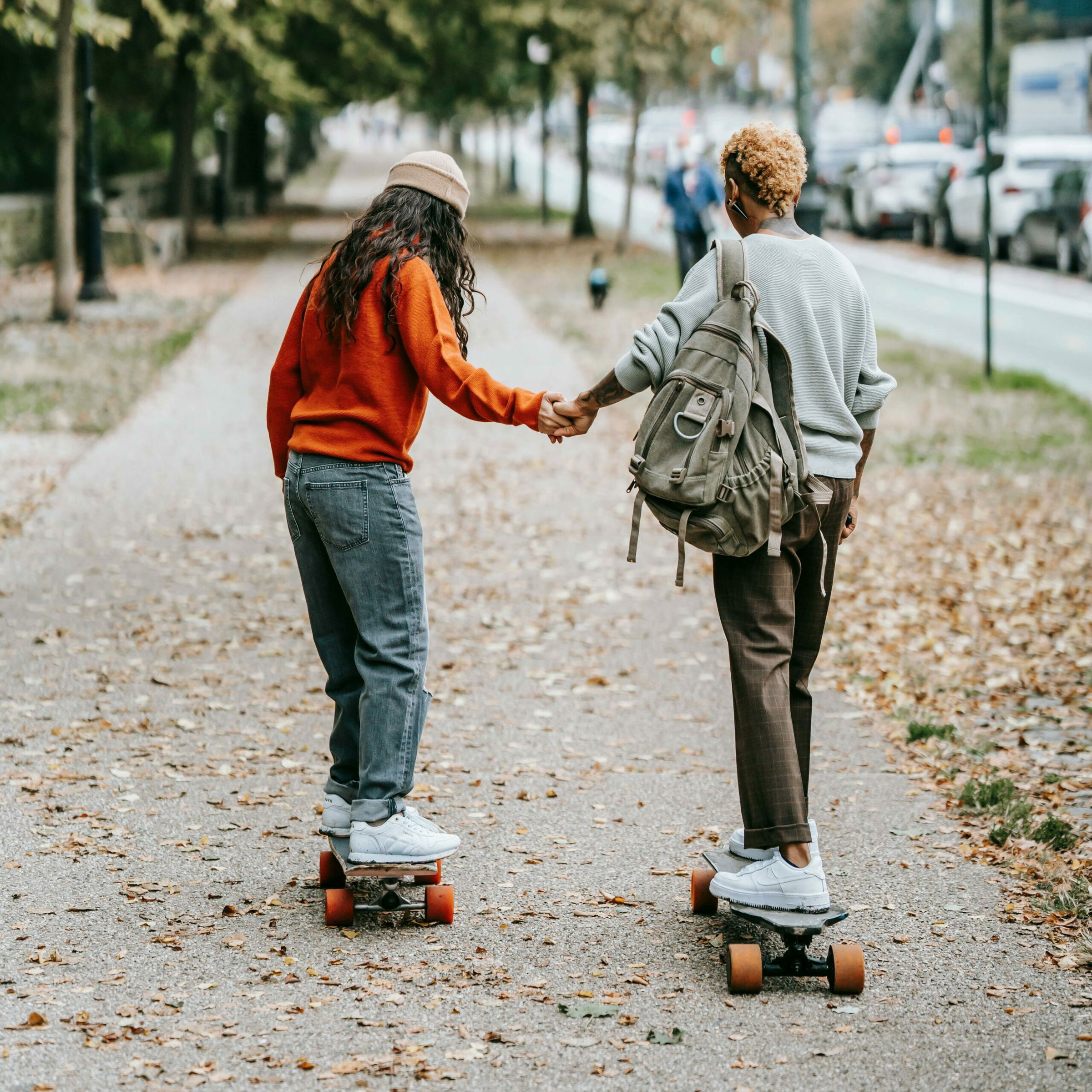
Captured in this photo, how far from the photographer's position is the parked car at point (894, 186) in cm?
2959

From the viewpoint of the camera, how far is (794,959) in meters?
3.87

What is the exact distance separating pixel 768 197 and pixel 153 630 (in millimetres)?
4288

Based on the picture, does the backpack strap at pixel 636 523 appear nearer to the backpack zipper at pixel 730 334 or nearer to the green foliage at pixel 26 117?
the backpack zipper at pixel 730 334

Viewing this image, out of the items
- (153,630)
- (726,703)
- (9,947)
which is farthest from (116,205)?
(9,947)

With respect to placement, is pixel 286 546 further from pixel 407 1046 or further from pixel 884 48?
Result: pixel 884 48

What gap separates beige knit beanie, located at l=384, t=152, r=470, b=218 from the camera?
4137mm

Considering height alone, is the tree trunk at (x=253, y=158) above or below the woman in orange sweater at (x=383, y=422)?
above

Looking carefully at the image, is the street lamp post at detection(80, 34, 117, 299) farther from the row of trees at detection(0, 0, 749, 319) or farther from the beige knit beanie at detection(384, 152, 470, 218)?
the beige knit beanie at detection(384, 152, 470, 218)

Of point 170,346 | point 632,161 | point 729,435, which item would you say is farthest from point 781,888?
point 632,161

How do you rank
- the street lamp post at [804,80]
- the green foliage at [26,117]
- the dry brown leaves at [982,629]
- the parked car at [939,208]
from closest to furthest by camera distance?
1. the dry brown leaves at [982,629]
2. the street lamp post at [804,80]
3. the green foliage at [26,117]
4. the parked car at [939,208]

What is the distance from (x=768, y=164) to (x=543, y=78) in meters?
30.4

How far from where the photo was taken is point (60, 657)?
6.81 m

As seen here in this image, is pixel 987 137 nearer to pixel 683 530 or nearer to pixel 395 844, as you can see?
pixel 683 530

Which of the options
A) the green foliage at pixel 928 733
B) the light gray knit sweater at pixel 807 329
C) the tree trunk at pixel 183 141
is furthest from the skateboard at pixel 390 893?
the tree trunk at pixel 183 141
